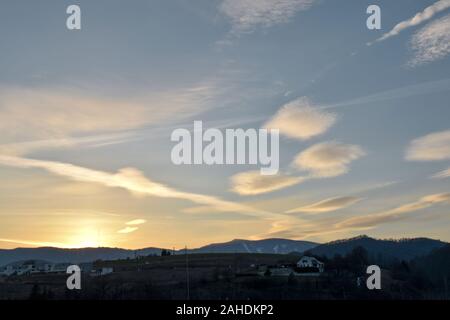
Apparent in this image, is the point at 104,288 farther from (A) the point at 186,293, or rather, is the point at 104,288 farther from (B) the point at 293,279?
(B) the point at 293,279

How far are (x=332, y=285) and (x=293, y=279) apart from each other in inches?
489

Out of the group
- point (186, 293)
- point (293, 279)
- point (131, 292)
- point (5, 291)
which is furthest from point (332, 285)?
point (5, 291)
